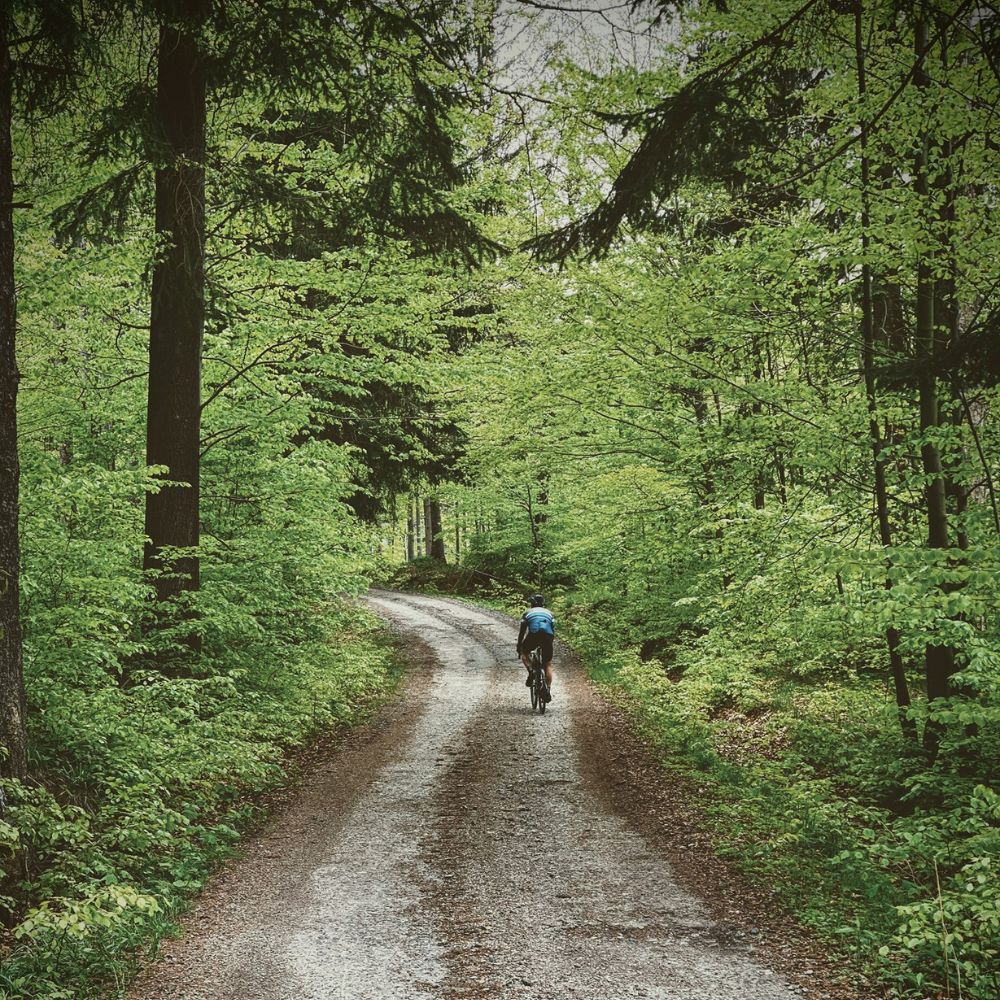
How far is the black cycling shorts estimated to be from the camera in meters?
13.2

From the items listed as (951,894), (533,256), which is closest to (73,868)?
(533,256)

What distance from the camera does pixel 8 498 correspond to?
18.3ft

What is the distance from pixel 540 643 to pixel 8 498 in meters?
9.20

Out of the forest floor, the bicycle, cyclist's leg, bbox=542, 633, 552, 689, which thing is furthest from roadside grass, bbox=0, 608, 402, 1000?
cyclist's leg, bbox=542, 633, 552, 689

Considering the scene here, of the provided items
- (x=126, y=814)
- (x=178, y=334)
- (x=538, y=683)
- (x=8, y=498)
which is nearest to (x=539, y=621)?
(x=538, y=683)

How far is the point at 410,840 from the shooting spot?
7172 mm

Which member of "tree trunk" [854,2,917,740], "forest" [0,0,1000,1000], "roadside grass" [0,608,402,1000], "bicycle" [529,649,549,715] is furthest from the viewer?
"bicycle" [529,649,549,715]

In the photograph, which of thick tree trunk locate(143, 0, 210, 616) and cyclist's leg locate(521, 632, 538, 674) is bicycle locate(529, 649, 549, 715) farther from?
thick tree trunk locate(143, 0, 210, 616)

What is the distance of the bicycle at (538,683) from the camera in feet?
42.8

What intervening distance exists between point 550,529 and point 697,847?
817 inches

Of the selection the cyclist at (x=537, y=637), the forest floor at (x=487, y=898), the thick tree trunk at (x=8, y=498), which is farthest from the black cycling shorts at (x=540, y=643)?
the thick tree trunk at (x=8, y=498)

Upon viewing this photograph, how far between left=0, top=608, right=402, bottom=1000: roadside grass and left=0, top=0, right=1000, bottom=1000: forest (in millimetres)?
38

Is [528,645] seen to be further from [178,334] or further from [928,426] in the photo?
[928,426]

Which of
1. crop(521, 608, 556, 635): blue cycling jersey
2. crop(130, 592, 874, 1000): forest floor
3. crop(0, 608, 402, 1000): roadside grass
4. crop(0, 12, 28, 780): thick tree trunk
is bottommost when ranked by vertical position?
crop(130, 592, 874, 1000): forest floor
